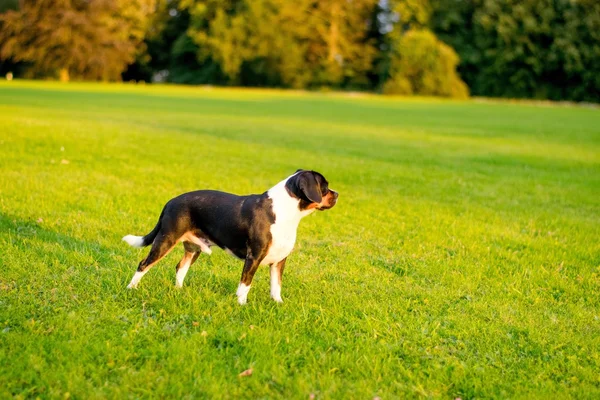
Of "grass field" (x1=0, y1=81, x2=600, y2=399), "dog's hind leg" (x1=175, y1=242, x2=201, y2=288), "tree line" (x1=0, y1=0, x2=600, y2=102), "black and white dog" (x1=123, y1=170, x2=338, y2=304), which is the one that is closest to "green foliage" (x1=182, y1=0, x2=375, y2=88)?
"tree line" (x1=0, y1=0, x2=600, y2=102)

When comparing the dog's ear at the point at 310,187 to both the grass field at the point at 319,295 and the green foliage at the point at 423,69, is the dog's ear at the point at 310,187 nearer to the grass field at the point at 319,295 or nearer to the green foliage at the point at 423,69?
the grass field at the point at 319,295

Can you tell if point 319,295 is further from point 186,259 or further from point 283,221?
point 186,259

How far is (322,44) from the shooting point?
7319 cm

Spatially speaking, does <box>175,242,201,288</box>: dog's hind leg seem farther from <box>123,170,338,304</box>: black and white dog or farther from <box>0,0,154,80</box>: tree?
<box>0,0,154,80</box>: tree

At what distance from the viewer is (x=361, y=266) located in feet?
20.6

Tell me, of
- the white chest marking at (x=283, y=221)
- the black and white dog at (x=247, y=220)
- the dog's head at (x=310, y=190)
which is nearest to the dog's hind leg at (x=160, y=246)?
the black and white dog at (x=247, y=220)

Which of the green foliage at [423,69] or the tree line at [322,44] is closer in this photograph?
the green foliage at [423,69]

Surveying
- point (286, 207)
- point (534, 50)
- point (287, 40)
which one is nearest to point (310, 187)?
point (286, 207)

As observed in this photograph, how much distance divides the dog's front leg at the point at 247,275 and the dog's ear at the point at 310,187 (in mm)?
681

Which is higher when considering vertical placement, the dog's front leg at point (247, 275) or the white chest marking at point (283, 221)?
the white chest marking at point (283, 221)

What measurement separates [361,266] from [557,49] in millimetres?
66585

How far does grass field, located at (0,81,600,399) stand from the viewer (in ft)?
12.8

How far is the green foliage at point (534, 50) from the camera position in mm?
63125

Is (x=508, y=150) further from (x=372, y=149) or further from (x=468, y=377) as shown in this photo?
(x=468, y=377)
